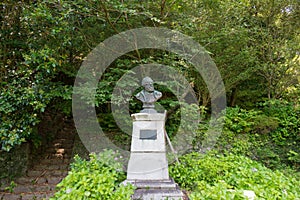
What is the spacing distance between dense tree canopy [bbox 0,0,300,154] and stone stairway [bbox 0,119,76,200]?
56 cm

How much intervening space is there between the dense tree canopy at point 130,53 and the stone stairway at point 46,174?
1.84 feet

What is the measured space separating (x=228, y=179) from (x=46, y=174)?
278cm

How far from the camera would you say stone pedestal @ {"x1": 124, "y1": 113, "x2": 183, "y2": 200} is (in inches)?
102

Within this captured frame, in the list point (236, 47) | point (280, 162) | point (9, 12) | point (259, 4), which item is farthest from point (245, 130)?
point (9, 12)

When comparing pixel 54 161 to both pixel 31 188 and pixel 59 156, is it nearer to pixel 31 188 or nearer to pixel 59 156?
pixel 59 156

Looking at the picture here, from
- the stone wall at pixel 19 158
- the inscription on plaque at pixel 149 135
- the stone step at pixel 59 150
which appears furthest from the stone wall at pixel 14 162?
the inscription on plaque at pixel 149 135

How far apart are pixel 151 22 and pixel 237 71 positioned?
2.10 metres

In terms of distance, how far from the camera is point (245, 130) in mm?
→ 4672

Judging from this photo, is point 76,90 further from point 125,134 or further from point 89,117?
point 125,134

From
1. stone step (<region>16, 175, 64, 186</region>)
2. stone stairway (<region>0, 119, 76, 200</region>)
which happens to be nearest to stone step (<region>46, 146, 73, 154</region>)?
stone stairway (<region>0, 119, 76, 200</region>)

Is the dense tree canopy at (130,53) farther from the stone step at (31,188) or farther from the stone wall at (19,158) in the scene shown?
the stone step at (31,188)

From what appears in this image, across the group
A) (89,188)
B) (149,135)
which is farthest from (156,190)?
(89,188)

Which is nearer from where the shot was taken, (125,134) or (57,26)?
(57,26)

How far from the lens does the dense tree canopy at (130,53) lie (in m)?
2.97
